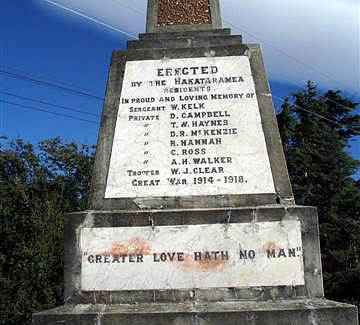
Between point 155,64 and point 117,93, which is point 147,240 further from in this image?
point 155,64

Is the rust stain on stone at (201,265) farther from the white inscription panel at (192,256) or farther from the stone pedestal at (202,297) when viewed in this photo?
the stone pedestal at (202,297)

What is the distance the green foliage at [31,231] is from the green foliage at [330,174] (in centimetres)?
1181

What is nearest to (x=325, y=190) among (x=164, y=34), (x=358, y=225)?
(x=358, y=225)

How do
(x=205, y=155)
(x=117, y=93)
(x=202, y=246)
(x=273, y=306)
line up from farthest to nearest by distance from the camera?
(x=117, y=93) < (x=205, y=155) < (x=202, y=246) < (x=273, y=306)

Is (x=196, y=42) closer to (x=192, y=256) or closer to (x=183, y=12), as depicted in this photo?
(x=183, y=12)

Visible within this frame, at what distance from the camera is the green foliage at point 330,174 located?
21.7m

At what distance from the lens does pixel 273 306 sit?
367 centimetres

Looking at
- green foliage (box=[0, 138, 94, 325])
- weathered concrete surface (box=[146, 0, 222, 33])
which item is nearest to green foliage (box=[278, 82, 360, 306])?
green foliage (box=[0, 138, 94, 325])

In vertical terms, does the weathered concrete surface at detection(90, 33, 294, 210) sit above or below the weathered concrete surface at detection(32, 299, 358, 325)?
above

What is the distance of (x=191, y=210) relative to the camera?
404 centimetres

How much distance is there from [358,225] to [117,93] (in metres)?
21.0

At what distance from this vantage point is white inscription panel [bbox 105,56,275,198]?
4.27 m

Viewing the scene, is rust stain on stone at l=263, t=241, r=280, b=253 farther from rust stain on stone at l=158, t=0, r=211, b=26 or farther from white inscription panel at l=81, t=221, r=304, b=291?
rust stain on stone at l=158, t=0, r=211, b=26

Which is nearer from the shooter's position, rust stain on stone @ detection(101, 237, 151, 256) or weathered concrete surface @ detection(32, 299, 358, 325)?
weathered concrete surface @ detection(32, 299, 358, 325)
